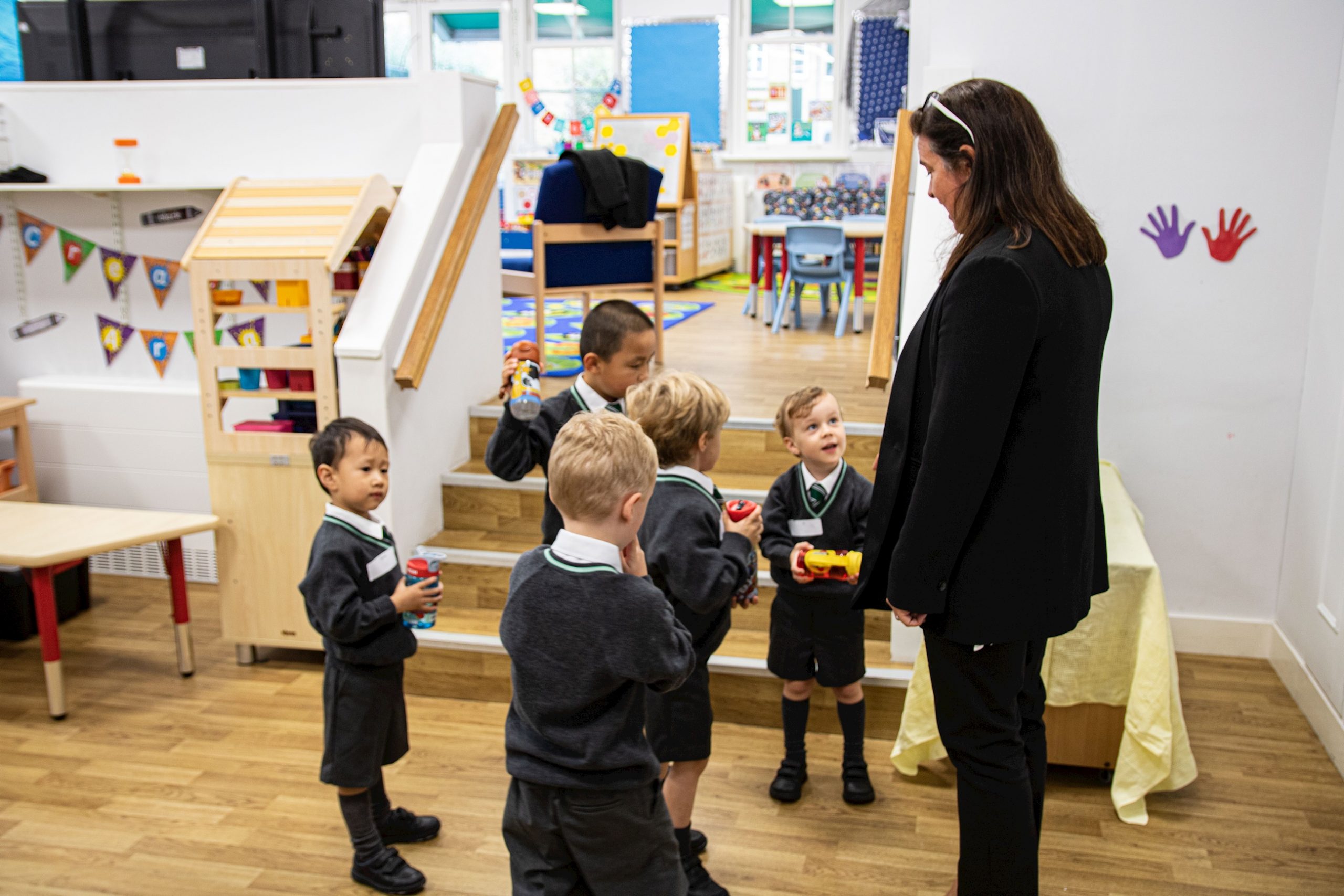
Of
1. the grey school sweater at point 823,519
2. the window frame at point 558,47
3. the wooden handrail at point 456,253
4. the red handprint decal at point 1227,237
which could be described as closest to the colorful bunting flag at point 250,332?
the wooden handrail at point 456,253

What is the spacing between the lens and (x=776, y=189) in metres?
10.0

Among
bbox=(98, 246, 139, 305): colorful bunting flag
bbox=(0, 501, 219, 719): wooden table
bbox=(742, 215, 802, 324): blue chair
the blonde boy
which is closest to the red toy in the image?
the blonde boy

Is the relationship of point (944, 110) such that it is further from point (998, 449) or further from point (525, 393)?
point (525, 393)

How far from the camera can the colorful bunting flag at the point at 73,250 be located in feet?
15.1

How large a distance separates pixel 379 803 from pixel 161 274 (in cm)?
292

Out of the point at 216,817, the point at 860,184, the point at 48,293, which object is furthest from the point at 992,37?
the point at 860,184

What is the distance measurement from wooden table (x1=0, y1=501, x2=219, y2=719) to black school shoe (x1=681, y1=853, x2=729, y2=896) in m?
2.01

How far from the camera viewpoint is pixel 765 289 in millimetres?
6988

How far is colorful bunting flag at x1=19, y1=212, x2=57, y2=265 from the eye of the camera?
4.62 metres

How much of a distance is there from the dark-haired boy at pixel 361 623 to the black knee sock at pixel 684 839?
23.9 inches

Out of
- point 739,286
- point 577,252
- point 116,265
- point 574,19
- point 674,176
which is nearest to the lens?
point 116,265

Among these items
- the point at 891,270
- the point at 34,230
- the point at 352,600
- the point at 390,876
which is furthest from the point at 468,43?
the point at 390,876

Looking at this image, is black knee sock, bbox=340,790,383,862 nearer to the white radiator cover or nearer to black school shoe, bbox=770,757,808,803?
black school shoe, bbox=770,757,808,803

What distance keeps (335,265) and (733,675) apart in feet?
5.84
